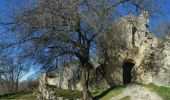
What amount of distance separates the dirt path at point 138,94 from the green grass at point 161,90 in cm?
34

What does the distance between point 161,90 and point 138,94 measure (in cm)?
158

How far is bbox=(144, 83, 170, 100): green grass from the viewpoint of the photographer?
82.9ft

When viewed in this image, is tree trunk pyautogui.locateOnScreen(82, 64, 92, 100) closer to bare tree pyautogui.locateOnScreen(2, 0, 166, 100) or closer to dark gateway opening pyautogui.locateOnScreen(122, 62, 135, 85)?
bare tree pyautogui.locateOnScreen(2, 0, 166, 100)

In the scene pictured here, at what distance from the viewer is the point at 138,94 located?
25.8 m

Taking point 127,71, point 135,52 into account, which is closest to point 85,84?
point 135,52

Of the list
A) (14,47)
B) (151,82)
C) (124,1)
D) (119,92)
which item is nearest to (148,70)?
(151,82)

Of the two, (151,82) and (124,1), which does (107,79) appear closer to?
(151,82)

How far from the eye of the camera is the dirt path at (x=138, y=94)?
25.2 meters

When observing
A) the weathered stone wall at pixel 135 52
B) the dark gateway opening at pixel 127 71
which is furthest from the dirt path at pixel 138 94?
the dark gateway opening at pixel 127 71

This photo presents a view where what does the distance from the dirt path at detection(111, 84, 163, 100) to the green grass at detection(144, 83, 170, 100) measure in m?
0.34

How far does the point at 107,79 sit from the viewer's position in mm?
32062

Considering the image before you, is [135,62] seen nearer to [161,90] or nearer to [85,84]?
[161,90]

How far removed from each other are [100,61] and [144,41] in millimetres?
3838

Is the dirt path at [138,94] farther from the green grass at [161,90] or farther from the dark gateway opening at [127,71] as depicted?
the dark gateway opening at [127,71]
